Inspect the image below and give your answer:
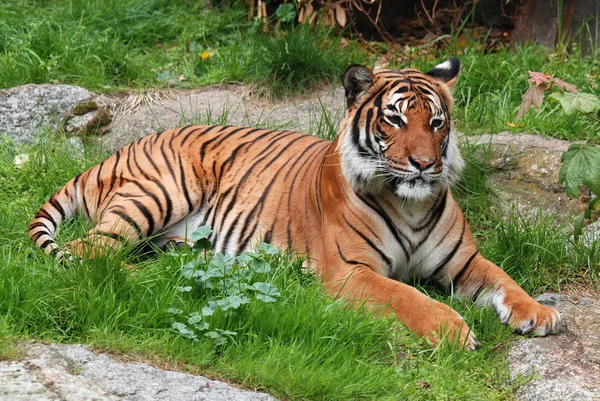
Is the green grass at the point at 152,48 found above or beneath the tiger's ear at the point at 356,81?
beneath

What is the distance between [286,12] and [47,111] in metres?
2.24

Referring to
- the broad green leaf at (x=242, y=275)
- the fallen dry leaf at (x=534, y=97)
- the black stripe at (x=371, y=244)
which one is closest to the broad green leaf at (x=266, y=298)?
the broad green leaf at (x=242, y=275)

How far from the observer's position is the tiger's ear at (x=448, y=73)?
16.5ft

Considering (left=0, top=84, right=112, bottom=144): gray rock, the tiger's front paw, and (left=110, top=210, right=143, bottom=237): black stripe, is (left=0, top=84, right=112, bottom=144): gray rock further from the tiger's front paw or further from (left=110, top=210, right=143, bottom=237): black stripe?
the tiger's front paw

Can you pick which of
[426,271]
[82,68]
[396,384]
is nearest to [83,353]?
[396,384]

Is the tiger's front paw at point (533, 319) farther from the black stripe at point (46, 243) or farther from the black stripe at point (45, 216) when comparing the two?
the black stripe at point (45, 216)

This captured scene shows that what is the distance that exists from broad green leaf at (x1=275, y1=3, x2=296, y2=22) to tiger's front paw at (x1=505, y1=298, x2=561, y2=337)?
416 centimetres

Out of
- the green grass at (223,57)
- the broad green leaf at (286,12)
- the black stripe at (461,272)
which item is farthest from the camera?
the broad green leaf at (286,12)

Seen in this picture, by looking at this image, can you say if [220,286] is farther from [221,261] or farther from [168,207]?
[168,207]

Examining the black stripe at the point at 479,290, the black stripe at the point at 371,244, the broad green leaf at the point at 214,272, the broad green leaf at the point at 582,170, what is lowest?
the black stripe at the point at 479,290

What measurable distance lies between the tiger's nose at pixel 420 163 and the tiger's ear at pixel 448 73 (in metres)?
0.72

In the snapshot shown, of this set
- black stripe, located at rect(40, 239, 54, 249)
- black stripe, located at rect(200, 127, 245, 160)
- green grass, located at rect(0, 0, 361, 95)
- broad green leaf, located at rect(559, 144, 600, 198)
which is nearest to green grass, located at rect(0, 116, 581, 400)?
black stripe, located at rect(40, 239, 54, 249)

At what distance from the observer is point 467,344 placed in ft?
13.7

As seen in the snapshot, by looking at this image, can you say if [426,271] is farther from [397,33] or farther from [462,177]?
[397,33]
